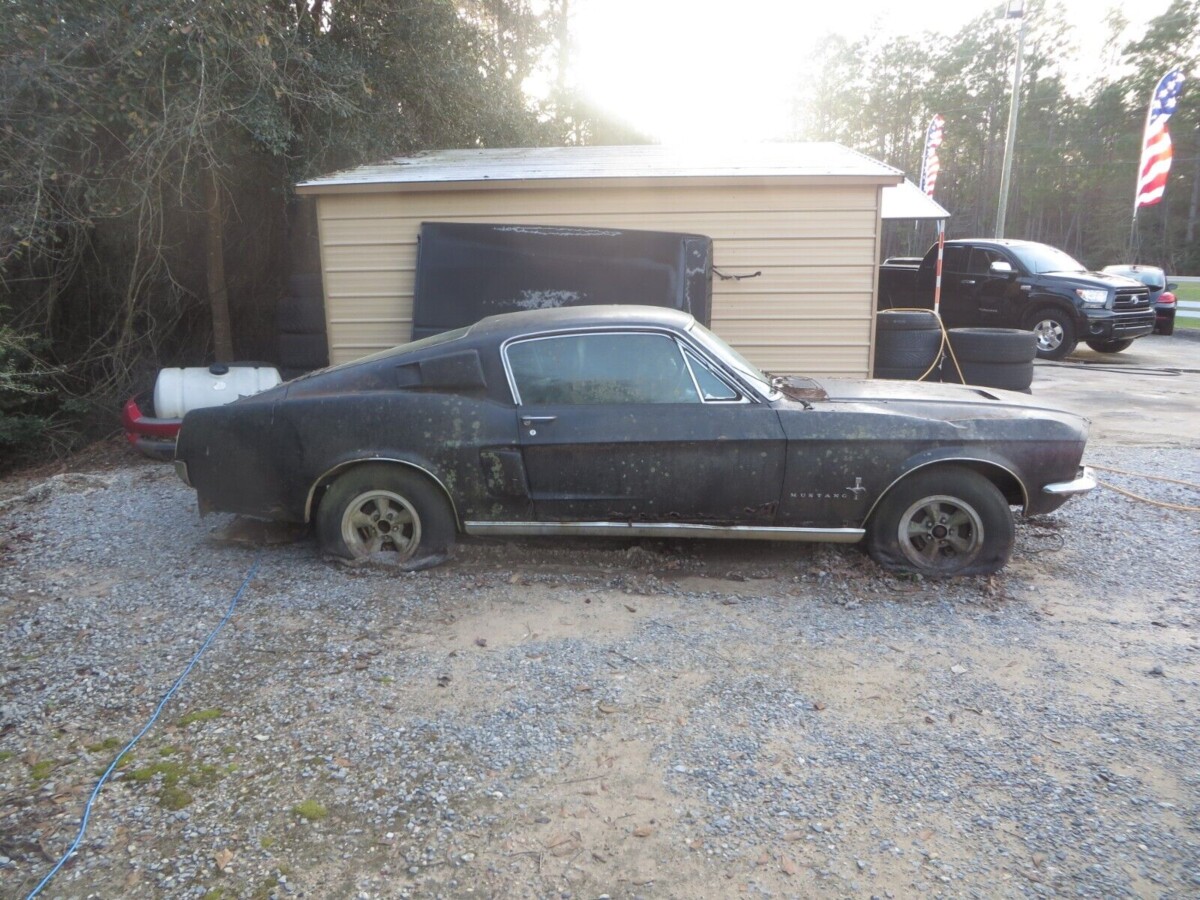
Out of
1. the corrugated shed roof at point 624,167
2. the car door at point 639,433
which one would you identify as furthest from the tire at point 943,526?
the corrugated shed roof at point 624,167

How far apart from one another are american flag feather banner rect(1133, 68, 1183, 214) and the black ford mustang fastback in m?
16.8

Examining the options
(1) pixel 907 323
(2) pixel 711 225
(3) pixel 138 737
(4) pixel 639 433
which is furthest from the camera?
(1) pixel 907 323

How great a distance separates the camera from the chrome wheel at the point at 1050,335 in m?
13.4

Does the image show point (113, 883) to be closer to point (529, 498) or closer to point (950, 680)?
point (529, 498)

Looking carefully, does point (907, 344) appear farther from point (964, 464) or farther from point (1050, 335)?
point (1050, 335)

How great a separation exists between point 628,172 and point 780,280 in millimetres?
1716

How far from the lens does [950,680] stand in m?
3.54

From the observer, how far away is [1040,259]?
1373 centimetres

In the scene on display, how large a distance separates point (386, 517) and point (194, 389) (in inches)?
139

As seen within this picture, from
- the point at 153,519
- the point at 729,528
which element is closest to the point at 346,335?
the point at 153,519

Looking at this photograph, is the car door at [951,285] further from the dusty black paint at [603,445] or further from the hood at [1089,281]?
the dusty black paint at [603,445]

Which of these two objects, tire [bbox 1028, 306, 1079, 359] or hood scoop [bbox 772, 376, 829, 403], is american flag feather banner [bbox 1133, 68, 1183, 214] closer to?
tire [bbox 1028, 306, 1079, 359]

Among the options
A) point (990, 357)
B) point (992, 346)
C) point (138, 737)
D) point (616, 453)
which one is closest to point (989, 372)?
point (990, 357)

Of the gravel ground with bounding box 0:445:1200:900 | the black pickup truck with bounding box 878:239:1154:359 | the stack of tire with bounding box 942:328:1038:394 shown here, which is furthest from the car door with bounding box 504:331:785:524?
the black pickup truck with bounding box 878:239:1154:359
